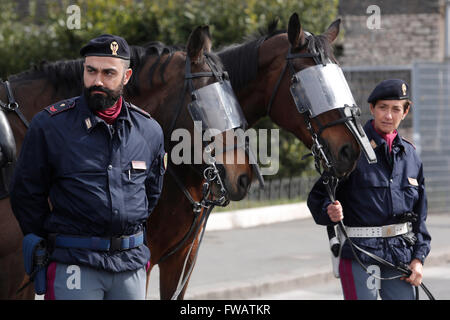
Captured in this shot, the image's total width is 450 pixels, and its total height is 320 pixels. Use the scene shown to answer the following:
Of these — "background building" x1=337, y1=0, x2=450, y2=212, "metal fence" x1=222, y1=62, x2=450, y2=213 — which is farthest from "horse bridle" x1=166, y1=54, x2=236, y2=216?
"metal fence" x1=222, y1=62, x2=450, y2=213

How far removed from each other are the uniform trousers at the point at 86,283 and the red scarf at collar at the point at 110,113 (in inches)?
24.9

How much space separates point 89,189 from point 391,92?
2033 mm

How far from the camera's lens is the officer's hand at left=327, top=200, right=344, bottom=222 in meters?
3.98

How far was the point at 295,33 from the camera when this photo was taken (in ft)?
14.0

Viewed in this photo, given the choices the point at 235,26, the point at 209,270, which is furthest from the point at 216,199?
the point at 235,26

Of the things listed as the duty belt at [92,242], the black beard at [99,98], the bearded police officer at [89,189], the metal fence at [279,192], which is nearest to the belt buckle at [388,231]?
the bearded police officer at [89,189]

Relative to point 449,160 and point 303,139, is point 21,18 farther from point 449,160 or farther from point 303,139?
point 303,139

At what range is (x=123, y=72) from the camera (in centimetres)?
313

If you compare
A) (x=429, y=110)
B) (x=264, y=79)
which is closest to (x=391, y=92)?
(x=264, y=79)

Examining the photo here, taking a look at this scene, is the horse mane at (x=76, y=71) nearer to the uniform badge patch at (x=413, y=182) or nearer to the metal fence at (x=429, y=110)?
the uniform badge patch at (x=413, y=182)

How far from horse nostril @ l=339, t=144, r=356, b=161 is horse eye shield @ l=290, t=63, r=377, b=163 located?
0.22 ft

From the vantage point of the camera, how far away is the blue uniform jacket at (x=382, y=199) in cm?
412

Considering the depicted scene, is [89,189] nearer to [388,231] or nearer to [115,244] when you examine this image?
[115,244]

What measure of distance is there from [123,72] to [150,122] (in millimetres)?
288
